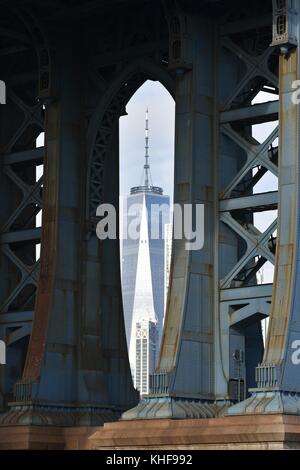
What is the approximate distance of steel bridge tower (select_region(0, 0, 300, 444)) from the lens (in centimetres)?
6075

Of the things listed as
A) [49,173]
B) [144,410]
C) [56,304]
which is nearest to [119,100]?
[49,173]

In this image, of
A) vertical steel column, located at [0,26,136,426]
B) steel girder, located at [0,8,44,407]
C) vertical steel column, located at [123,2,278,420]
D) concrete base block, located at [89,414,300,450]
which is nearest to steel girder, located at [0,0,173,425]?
vertical steel column, located at [0,26,136,426]

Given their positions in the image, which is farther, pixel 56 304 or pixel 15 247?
pixel 15 247

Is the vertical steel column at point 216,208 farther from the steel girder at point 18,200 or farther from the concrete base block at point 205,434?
the steel girder at point 18,200

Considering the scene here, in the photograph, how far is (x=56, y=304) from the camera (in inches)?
2689

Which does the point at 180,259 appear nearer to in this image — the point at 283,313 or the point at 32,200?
the point at 283,313

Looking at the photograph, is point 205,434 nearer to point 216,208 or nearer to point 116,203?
point 216,208

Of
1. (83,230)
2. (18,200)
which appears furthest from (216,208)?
(18,200)

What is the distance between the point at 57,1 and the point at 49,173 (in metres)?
6.31

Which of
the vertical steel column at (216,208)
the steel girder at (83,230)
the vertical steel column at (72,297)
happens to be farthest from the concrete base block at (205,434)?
the steel girder at (83,230)

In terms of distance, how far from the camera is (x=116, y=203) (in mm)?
71250

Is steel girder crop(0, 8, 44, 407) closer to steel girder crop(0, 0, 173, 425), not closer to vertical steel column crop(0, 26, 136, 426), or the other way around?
steel girder crop(0, 0, 173, 425)

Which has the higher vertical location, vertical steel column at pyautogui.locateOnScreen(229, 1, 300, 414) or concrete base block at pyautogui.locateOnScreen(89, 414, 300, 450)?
vertical steel column at pyautogui.locateOnScreen(229, 1, 300, 414)


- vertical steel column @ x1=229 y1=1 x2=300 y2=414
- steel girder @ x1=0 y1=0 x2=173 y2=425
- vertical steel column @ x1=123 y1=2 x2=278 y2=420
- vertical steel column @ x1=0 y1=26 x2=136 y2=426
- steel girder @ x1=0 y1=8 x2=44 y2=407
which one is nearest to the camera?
vertical steel column @ x1=229 y1=1 x2=300 y2=414
